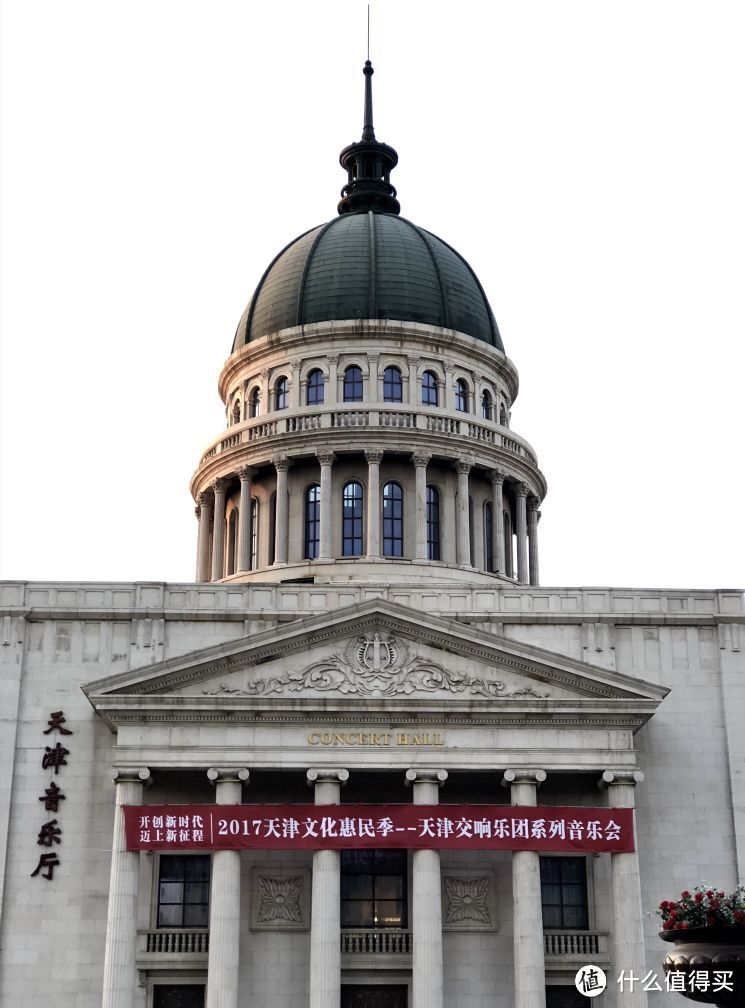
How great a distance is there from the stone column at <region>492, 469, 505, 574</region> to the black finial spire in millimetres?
16982

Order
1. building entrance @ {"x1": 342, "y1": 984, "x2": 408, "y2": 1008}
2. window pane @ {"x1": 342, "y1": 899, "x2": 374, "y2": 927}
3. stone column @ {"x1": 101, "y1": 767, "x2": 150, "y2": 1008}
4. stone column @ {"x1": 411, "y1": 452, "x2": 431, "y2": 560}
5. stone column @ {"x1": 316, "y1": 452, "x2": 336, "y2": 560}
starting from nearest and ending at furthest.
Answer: stone column @ {"x1": 101, "y1": 767, "x2": 150, "y2": 1008}
building entrance @ {"x1": 342, "y1": 984, "x2": 408, "y2": 1008}
window pane @ {"x1": 342, "y1": 899, "x2": 374, "y2": 927}
stone column @ {"x1": 316, "y1": 452, "x2": 336, "y2": 560}
stone column @ {"x1": 411, "y1": 452, "x2": 431, "y2": 560}

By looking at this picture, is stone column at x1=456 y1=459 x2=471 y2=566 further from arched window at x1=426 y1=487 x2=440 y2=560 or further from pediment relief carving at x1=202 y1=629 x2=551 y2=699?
pediment relief carving at x1=202 y1=629 x2=551 y2=699

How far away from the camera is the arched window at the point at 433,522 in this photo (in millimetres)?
60625

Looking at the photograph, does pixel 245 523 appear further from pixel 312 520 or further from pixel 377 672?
pixel 377 672

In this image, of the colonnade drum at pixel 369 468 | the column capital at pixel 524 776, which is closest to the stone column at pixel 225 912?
the column capital at pixel 524 776

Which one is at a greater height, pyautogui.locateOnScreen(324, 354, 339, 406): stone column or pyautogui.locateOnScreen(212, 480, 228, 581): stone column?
pyautogui.locateOnScreen(324, 354, 339, 406): stone column

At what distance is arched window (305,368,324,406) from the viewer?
63750mm

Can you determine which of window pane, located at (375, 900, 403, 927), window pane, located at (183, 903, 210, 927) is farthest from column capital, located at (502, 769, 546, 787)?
window pane, located at (183, 903, 210, 927)

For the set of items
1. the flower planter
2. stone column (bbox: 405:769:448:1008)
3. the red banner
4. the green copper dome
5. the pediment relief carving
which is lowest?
the flower planter

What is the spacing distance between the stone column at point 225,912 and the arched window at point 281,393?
82.4 feet

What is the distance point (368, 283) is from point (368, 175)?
36.9 feet

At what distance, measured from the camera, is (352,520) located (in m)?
60.6

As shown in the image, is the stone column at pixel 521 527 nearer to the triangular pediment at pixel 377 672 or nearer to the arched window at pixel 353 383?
the arched window at pixel 353 383

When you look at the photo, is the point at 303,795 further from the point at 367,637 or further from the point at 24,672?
the point at 24,672
